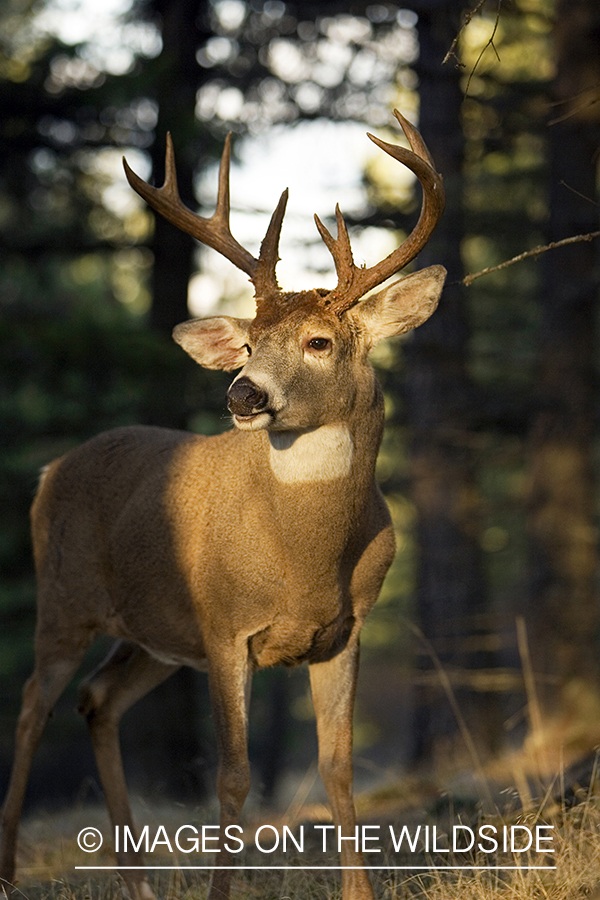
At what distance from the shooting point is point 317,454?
448 centimetres

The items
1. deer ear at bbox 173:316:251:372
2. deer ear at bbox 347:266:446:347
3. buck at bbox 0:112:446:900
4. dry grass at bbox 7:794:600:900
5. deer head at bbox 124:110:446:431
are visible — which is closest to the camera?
dry grass at bbox 7:794:600:900

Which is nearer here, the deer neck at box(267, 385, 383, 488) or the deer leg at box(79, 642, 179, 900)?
the deer neck at box(267, 385, 383, 488)

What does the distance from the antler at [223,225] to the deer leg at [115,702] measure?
2382mm

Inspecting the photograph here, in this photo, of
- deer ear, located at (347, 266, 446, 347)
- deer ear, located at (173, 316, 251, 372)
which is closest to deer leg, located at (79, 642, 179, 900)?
deer ear, located at (173, 316, 251, 372)

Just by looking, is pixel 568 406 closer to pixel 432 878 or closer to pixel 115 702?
pixel 115 702

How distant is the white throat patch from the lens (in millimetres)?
4473

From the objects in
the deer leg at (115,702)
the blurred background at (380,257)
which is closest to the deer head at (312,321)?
the deer leg at (115,702)

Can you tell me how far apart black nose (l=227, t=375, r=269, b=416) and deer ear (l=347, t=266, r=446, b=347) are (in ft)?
2.33

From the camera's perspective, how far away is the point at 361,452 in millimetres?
4559

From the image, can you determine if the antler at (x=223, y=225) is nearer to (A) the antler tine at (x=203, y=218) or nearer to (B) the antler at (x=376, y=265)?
(A) the antler tine at (x=203, y=218)

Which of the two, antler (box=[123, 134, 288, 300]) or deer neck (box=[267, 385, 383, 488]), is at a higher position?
antler (box=[123, 134, 288, 300])

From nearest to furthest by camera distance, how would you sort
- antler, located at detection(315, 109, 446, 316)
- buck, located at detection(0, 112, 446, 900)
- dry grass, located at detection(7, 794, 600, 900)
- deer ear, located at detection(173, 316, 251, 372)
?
dry grass, located at detection(7, 794, 600, 900)
buck, located at detection(0, 112, 446, 900)
antler, located at detection(315, 109, 446, 316)
deer ear, located at detection(173, 316, 251, 372)

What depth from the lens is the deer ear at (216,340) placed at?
16.3 feet

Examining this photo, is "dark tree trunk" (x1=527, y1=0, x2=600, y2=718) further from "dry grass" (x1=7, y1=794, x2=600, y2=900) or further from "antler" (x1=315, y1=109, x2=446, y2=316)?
"antler" (x1=315, y1=109, x2=446, y2=316)
